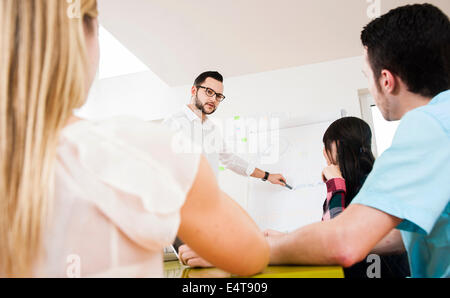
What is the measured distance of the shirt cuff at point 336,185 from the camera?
1.28 meters

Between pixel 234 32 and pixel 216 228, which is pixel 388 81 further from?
pixel 234 32

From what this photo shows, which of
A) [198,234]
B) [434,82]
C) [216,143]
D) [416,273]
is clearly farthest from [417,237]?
[216,143]

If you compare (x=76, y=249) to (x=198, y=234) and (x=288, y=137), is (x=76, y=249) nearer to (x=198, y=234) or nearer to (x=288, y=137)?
(x=198, y=234)

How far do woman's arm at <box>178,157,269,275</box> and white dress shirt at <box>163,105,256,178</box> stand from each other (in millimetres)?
1357

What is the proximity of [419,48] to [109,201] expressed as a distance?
784 mm

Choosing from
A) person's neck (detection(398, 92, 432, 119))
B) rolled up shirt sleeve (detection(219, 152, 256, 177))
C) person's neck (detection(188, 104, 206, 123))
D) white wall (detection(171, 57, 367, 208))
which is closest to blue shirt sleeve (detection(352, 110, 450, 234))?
person's neck (detection(398, 92, 432, 119))

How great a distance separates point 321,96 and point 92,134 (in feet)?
8.51

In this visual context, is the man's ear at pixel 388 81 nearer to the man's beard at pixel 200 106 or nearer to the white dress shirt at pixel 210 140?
the white dress shirt at pixel 210 140

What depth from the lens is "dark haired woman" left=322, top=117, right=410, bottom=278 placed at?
4.16 feet

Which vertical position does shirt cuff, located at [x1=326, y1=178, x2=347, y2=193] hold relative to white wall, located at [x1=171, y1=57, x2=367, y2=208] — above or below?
below

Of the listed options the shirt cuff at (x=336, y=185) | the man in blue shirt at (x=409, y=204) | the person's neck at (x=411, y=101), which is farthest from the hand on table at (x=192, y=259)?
the shirt cuff at (x=336, y=185)

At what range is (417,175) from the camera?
1.97 ft

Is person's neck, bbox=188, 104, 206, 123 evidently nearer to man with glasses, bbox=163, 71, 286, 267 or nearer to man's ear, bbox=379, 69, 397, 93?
man with glasses, bbox=163, 71, 286, 267

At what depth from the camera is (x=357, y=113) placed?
2639mm
